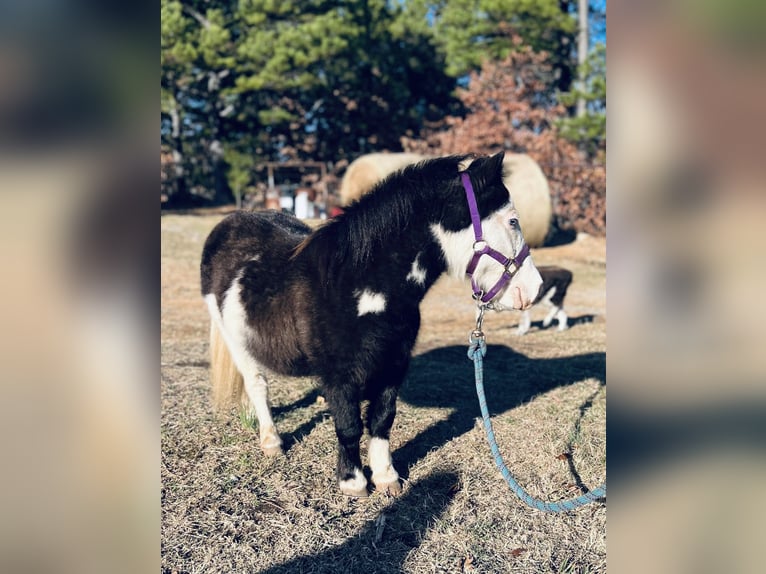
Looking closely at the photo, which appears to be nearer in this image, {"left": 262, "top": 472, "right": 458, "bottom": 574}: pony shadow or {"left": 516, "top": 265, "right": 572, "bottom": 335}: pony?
{"left": 262, "top": 472, "right": 458, "bottom": 574}: pony shadow

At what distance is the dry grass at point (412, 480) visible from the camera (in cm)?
266

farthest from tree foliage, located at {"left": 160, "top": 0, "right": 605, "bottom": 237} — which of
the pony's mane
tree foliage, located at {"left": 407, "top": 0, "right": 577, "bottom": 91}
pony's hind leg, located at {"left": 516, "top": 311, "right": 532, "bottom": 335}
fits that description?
the pony's mane

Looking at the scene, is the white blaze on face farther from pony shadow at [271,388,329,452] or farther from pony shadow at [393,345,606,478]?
pony shadow at [271,388,329,452]

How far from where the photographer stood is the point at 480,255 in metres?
2.94

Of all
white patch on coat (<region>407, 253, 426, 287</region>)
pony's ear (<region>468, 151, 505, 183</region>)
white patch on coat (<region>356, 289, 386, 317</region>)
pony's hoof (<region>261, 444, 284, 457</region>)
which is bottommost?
pony's hoof (<region>261, 444, 284, 457</region>)

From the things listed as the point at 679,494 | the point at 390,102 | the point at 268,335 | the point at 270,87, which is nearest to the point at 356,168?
the point at 270,87

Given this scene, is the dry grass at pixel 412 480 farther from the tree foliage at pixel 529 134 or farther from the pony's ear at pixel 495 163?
the tree foliage at pixel 529 134

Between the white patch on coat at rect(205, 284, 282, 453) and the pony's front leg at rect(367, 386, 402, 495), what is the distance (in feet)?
2.48

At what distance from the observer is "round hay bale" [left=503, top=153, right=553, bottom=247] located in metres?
13.0

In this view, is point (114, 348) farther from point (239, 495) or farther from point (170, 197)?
point (170, 197)

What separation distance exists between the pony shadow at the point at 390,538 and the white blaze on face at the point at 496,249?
108 centimetres

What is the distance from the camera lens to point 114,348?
0.94 m

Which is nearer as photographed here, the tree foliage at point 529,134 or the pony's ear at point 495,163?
the pony's ear at point 495,163

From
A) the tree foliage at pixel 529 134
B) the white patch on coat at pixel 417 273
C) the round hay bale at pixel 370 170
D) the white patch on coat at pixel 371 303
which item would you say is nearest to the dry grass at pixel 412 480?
the white patch on coat at pixel 371 303
